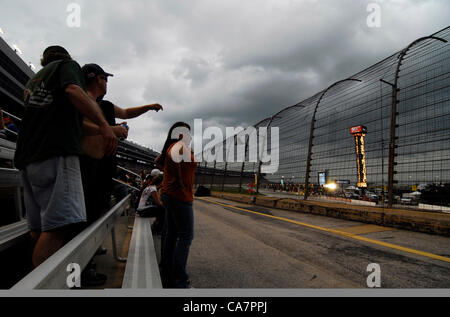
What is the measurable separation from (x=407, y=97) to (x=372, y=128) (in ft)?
3.70

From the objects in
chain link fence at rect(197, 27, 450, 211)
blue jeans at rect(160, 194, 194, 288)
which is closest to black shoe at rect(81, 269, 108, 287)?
blue jeans at rect(160, 194, 194, 288)

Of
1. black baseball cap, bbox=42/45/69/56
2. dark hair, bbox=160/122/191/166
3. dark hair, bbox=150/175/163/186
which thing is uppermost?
black baseball cap, bbox=42/45/69/56

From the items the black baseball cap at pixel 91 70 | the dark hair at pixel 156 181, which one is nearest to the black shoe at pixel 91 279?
the black baseball cap at pixel 91 70

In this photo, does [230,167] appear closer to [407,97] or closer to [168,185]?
[407,97]

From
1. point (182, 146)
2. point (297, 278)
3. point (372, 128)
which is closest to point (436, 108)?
point (372, 128)

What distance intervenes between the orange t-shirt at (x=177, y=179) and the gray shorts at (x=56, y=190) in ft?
3.53

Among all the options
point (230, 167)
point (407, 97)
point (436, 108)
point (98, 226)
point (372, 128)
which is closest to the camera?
point (98, 226)

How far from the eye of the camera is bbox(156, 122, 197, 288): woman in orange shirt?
8.33 ft

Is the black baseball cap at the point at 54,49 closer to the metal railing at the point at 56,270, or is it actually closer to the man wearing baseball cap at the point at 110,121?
the man wearing baseball cap at the point at 110,121

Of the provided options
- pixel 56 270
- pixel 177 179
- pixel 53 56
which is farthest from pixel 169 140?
pixel 56 270

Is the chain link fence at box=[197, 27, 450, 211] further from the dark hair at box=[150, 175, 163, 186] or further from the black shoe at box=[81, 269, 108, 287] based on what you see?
the black shoe at box=[81, 269, 108, 287]

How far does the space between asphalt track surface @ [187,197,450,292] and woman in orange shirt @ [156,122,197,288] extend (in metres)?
0.30

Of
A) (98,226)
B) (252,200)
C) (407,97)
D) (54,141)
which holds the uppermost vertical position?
(407,97)

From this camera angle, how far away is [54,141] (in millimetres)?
1635
